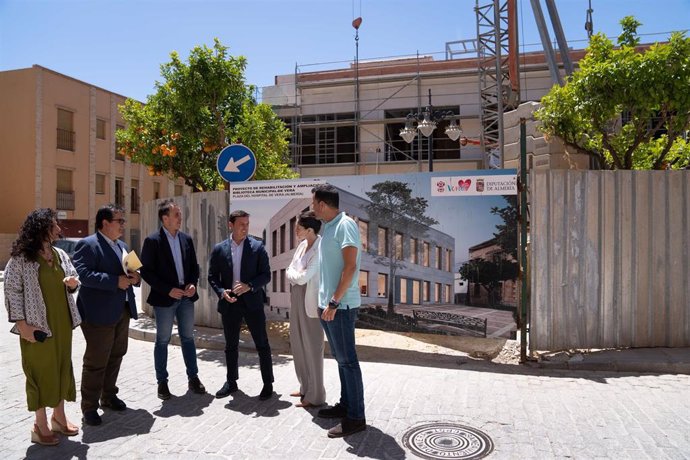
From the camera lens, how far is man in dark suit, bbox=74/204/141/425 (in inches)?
175

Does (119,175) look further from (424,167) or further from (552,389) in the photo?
(552,389)

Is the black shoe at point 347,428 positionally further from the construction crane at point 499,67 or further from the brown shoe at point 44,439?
the construction crane at point 499,67

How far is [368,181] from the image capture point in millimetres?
7141

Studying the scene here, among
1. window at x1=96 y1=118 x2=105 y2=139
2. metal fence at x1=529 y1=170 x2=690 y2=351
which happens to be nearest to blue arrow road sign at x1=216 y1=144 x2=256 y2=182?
metal fence at x1=529 y1=170 x2=690 y2=351

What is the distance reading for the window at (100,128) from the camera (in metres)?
30.5

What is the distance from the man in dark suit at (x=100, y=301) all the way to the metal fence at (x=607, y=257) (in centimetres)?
462

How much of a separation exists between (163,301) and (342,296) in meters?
2.08

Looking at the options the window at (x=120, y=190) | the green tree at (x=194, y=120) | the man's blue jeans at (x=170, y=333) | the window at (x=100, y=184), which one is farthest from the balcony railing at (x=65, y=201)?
the man's blue jeans at (x=170, y=333)

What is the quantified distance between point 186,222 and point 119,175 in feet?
85.7

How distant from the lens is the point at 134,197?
33812 millimetres

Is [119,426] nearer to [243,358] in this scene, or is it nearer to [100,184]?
[243,358]

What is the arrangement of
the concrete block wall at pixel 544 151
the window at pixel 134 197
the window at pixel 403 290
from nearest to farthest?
A: 1. the window at pixel 403 290
2. the concrete block wall at pixel 544 151
3. the window at pixel 134 197

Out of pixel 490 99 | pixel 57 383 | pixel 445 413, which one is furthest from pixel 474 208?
pixel 490 99

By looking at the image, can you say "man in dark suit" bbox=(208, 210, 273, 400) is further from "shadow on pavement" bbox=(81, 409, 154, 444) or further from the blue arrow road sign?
the blue arrow road sign
